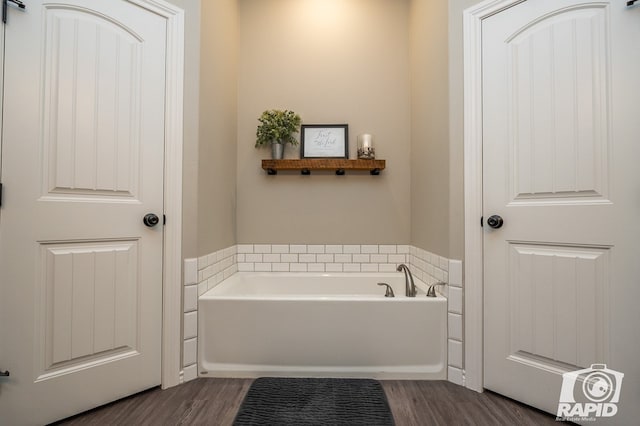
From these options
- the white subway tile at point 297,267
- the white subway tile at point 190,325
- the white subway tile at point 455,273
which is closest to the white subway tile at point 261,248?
the white subway tile at point 297,267

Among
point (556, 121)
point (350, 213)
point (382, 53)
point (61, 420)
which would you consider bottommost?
point (61, 420)

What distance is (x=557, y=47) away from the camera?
1.30m

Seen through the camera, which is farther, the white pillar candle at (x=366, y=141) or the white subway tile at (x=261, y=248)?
the white subway tile at (x=261, y=248)

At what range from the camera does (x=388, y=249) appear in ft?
7.44

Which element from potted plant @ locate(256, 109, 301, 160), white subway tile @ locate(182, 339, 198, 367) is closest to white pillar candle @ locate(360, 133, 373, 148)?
potted plant @ locate(256, 109, 301, 160)

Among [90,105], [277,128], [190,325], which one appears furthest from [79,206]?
[277,128]

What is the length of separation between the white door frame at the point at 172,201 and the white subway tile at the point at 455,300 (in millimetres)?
1509

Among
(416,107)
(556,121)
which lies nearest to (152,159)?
(416,107)

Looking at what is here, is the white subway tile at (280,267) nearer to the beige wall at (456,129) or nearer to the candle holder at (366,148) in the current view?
the candle holder at (366,148)

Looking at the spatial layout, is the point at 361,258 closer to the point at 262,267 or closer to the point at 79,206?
Answer: the point at 262,267

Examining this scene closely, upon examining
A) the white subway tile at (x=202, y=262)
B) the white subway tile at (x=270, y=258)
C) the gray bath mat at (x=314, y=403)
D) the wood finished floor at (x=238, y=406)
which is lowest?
the wood finished floor at (x=238, y=406)

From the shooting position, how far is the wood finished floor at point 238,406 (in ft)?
4.18

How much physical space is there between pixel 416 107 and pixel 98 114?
6.51 ft

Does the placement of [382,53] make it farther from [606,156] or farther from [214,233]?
[214,233]
